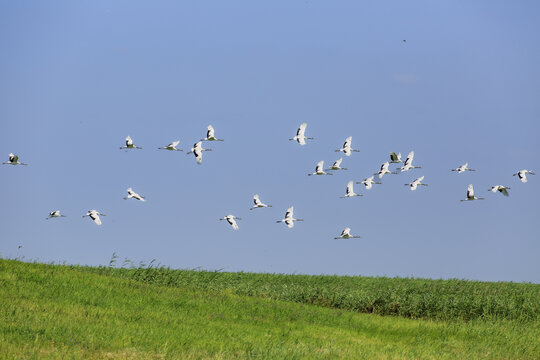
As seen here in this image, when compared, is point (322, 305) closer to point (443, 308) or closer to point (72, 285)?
point (443, 308)

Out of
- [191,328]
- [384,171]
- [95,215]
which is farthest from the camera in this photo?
[384,171]

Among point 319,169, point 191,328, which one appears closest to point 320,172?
point 319,169

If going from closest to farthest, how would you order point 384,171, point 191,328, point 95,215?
point 191,328 < point 95,215 < point 384,171

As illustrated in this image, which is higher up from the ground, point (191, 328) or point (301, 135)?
point (301, 135)

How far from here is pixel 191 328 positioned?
1588 cm

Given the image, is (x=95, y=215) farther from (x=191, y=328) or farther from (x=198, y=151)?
(x=191, y=328)

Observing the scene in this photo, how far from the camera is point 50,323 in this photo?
14.2m

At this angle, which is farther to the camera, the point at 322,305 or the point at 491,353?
the point at 322,305

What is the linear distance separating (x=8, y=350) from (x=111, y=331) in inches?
108

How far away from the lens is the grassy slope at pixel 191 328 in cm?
1316

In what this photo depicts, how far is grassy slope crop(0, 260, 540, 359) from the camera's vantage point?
13.2 metres

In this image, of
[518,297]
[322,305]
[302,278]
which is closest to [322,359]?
[322,305]

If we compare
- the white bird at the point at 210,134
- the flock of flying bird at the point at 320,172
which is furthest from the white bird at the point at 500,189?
the white bird at the point at 210,134

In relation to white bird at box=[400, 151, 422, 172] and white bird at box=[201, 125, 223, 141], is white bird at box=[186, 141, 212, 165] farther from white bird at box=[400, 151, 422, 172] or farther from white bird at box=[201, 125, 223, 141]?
white bird at box=[400, 151, 422, 172]
